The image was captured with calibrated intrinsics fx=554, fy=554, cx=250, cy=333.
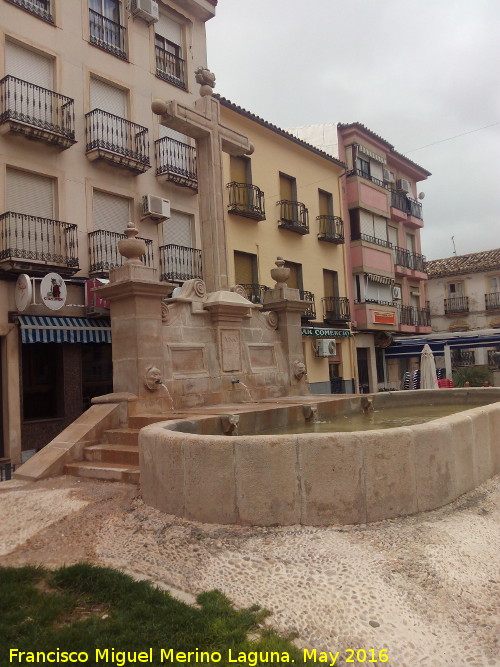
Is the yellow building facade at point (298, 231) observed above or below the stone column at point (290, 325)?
above

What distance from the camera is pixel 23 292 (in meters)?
12.2

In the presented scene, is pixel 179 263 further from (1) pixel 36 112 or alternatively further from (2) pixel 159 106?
(2) pixel 159 106

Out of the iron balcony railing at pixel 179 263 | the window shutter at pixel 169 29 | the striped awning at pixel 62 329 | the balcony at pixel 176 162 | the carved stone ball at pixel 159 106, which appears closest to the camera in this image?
the carved stone ball at pixel 159 106

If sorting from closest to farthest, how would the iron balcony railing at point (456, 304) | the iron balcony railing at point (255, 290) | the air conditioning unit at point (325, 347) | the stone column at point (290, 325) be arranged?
the stone column at point (290, 325)
the iron balcony railing at point (255, 290)
the air conditioning unit at point (325, 347)
the iron balcony railing at point (456, 304)

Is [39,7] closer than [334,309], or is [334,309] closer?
[39,7]

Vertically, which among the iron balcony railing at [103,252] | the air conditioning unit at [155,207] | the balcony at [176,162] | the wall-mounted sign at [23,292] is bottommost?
the wall-mounted sign at [23,292]

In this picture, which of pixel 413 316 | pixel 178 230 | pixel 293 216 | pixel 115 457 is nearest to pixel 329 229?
pixel 293 216

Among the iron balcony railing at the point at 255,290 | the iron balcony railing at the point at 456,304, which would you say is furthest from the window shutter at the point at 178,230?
the iron balcony railing at the point at 456,304

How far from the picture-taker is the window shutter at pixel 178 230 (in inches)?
671

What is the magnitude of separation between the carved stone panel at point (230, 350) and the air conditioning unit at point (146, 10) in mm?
11713

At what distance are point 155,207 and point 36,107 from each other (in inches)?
154

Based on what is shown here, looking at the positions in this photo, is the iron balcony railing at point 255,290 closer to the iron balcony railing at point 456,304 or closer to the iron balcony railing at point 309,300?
the iron balcony railing at point 309,300

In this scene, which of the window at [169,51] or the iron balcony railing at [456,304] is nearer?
the window at [169,51]

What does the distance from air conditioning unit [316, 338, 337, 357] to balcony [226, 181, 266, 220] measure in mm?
5907
